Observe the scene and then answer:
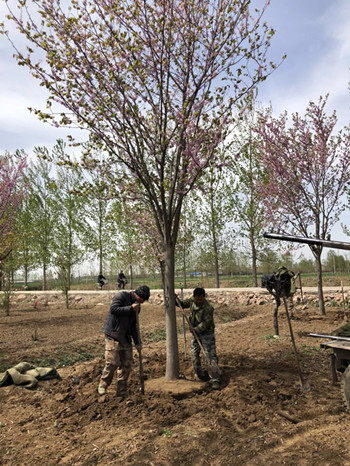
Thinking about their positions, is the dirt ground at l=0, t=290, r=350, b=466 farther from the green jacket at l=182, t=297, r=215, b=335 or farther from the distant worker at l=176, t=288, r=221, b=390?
the green jacket at l=182, t=297, r=215, b=335

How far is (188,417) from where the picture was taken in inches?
165

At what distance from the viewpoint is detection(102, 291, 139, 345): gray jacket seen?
16.8ft

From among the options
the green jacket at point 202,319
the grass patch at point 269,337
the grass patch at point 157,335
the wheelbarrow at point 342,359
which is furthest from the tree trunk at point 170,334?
the grass patch at point 157,335

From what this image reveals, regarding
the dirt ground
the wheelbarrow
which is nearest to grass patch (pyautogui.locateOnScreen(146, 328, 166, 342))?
the dirt ground

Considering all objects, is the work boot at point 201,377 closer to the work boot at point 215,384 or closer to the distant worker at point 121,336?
the work boot at point 215,384

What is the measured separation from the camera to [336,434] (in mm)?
3492

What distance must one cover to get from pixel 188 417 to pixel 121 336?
1540 millimetres

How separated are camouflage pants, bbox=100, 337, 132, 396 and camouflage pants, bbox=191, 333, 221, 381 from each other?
103 cm

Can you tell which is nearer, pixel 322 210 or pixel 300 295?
pixel 322 210

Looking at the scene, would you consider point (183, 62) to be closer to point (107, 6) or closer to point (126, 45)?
point (126, 45)

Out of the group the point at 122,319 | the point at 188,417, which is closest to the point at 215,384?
the point at 188,417

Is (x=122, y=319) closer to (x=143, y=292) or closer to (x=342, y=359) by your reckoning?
(x=143, y=292)

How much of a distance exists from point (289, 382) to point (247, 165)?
666 inches

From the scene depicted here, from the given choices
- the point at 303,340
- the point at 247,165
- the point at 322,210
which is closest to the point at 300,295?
the point at 322,210
